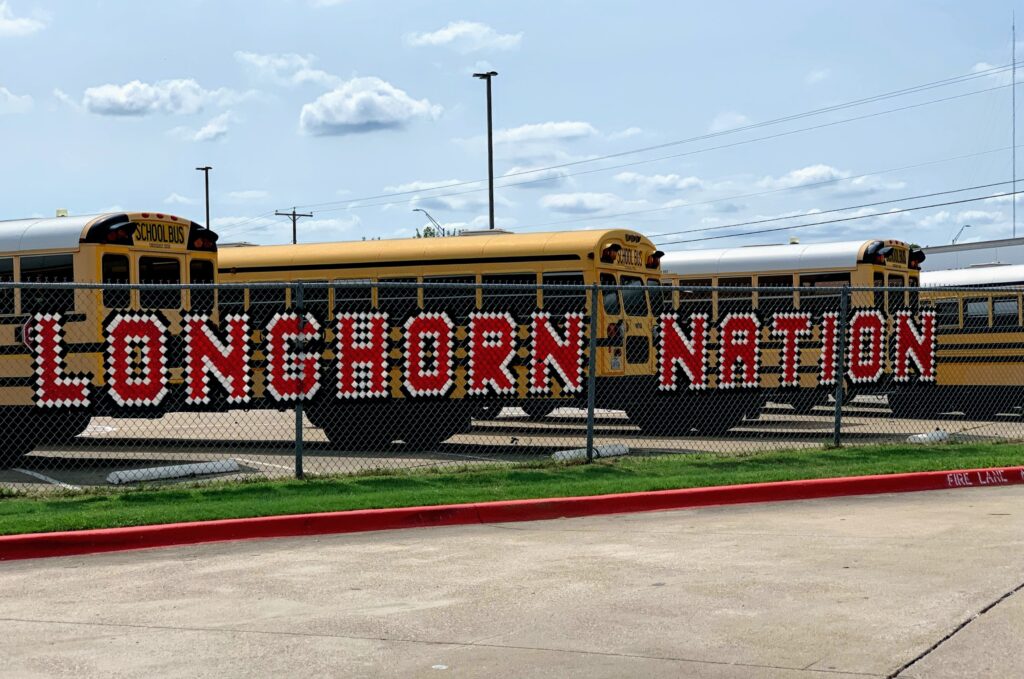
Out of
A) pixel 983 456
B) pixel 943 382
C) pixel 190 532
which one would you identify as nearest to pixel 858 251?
pixel 943 382

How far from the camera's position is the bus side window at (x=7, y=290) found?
1491 cm

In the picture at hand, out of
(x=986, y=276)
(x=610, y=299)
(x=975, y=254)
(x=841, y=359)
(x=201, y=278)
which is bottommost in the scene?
(x=841, y=359)

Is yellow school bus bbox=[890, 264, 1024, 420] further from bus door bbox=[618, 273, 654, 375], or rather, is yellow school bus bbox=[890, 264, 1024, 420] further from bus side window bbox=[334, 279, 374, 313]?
bus side window bbox=[334, 279, 374, 313]

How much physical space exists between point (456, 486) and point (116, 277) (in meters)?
6.09

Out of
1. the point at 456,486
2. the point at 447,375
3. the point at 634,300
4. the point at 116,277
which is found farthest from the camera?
the point at 634,300

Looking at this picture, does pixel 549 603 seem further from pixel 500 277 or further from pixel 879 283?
pixel 879 283

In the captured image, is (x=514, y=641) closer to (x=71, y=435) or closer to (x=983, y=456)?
(x=983, y=456)

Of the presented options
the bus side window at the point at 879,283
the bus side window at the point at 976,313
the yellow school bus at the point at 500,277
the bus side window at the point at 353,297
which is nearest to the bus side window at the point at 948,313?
the bus side window at the point at 976,313

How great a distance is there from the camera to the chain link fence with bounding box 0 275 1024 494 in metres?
12.0

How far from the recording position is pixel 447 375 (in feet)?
42.8

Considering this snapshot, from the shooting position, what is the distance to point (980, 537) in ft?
29.8

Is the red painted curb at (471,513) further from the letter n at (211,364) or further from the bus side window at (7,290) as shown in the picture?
the bus side window at (7,290)

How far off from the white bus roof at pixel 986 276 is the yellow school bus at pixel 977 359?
8.23ft

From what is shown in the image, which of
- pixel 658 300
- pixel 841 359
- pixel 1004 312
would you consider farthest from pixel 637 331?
pixel 1004 312
